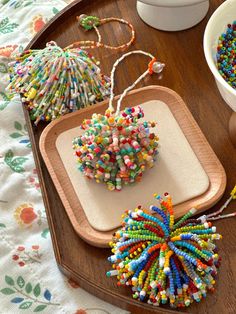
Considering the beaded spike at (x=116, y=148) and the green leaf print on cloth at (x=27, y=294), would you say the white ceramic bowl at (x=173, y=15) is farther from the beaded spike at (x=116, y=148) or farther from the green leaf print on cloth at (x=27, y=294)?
the green leaf print on cloth at (x=27, y=294)

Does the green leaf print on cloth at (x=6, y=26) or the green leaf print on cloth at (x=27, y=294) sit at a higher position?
the green leaf print on cloth at (x=6, y=26)

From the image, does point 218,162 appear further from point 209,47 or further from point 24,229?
point 24,229

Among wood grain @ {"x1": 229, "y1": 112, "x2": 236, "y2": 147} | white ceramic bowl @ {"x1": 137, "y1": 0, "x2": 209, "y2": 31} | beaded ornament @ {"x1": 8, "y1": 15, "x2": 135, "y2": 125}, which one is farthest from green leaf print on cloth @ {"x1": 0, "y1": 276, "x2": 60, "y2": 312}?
white ceramic bowl @ {"x1": 137, "y1": 0, "x2": 209, "y2": 31}

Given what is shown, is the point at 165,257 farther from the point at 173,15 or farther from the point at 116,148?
the point at 173,15

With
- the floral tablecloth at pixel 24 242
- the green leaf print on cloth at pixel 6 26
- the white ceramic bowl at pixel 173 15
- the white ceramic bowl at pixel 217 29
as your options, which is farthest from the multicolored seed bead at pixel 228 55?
the green leaf print on cloth at pixel 6 26

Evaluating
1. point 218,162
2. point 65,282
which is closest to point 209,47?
point 218,162

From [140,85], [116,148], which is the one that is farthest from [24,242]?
[140,85]

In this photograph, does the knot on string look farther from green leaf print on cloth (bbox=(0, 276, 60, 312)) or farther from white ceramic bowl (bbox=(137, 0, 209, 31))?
green leaf print on cloth (bbox=(0, 276, 60, 312))
